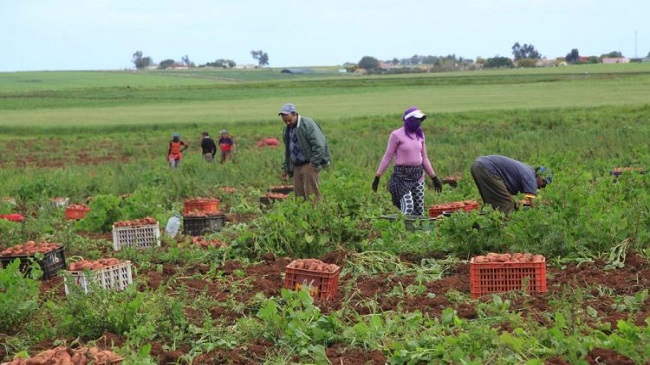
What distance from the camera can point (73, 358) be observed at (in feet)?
17.1

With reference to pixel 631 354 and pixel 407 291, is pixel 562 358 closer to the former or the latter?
pixel 631 354

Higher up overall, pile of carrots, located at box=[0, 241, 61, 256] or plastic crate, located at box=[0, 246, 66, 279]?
pile of carrots, located at box=[0, 241, 61, 256]

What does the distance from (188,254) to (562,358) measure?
496 cm

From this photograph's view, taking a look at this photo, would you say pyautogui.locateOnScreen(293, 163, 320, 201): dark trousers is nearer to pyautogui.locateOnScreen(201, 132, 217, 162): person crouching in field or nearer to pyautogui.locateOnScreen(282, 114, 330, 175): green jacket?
pyautogui.locateOnScreen(282, 114, 330, 175): green jacket

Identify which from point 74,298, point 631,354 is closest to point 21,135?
point 74,298

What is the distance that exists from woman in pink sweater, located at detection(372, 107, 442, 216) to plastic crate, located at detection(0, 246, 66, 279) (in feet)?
11.8

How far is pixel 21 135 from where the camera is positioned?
40.2 m

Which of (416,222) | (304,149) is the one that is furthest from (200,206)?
(416,222)

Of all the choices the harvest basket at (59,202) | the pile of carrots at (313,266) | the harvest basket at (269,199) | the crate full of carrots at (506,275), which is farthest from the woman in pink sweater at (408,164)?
the harvest basket at (59,202)

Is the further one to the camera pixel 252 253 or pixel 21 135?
pixel 21 135

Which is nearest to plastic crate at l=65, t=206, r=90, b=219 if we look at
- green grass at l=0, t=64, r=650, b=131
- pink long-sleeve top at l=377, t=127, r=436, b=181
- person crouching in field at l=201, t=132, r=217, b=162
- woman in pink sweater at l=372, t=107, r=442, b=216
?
woman in pink sweater at l=372, t=107, r=442, b=216

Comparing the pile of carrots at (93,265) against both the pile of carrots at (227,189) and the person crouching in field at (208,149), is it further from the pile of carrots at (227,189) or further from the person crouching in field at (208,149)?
the person crouching in field at (208,149)

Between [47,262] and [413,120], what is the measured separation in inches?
159

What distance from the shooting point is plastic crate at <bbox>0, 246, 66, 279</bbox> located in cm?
864
